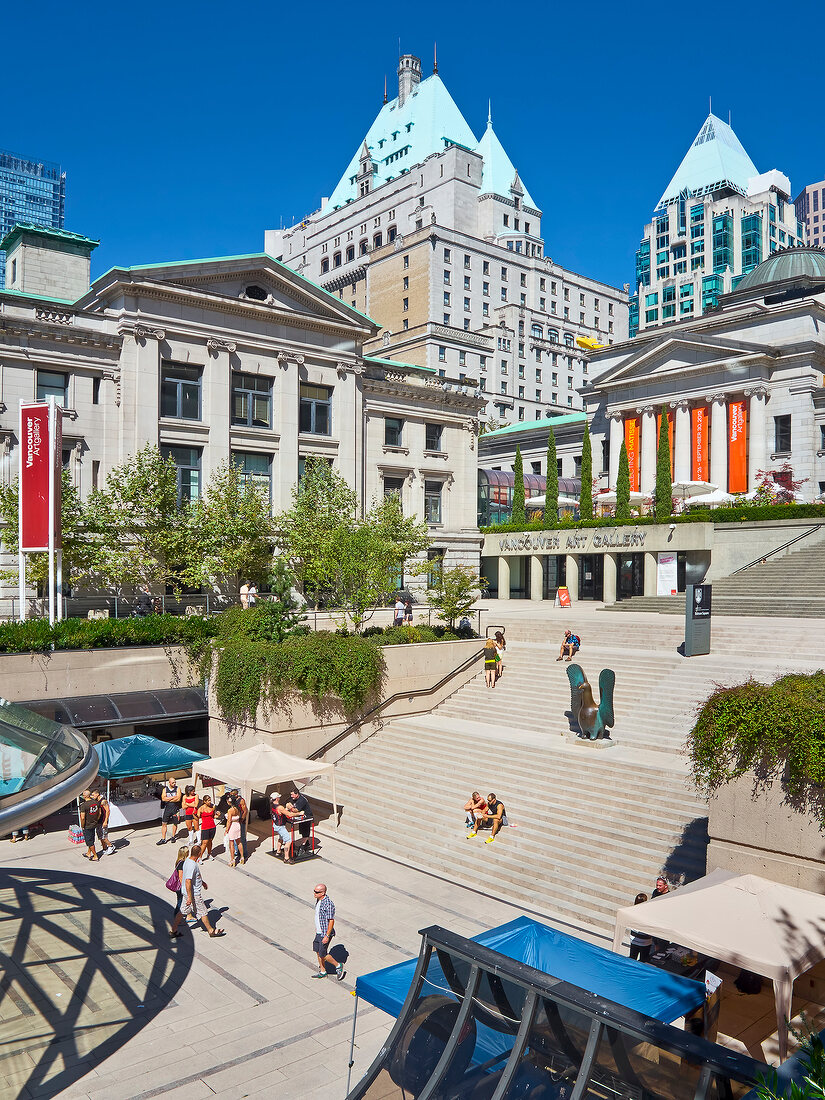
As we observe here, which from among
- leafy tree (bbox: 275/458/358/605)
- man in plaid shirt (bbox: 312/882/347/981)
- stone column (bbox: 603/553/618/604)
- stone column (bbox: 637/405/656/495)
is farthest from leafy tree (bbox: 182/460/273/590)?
stone column (bbox: 637/405/656/495)

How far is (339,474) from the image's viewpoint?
4219cm

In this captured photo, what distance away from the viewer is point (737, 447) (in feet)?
193

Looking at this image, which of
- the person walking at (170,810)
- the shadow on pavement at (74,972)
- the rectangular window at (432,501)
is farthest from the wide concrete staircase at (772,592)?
the shadow on pavement at (74,972)

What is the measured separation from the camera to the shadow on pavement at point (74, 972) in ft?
36.3

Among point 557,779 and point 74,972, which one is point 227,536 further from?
point 74,972

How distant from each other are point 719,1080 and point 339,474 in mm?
36722

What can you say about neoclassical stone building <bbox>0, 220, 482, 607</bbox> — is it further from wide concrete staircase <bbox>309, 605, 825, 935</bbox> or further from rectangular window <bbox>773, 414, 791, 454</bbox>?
rectangular window <bbox>773, 414, 791, 454</bbox>

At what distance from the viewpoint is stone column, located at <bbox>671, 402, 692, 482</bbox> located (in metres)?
61.6

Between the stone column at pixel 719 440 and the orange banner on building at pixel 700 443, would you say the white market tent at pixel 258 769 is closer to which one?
the stone column at pixel 719 440

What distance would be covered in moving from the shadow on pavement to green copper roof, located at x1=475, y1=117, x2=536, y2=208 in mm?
117131

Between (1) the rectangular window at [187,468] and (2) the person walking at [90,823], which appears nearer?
(2) the person walking at [90,823]

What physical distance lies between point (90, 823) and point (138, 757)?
2.60 meters

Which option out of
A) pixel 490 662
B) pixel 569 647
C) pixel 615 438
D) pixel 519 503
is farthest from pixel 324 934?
pixel 615 438

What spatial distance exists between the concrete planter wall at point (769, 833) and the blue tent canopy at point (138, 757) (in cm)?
1394
